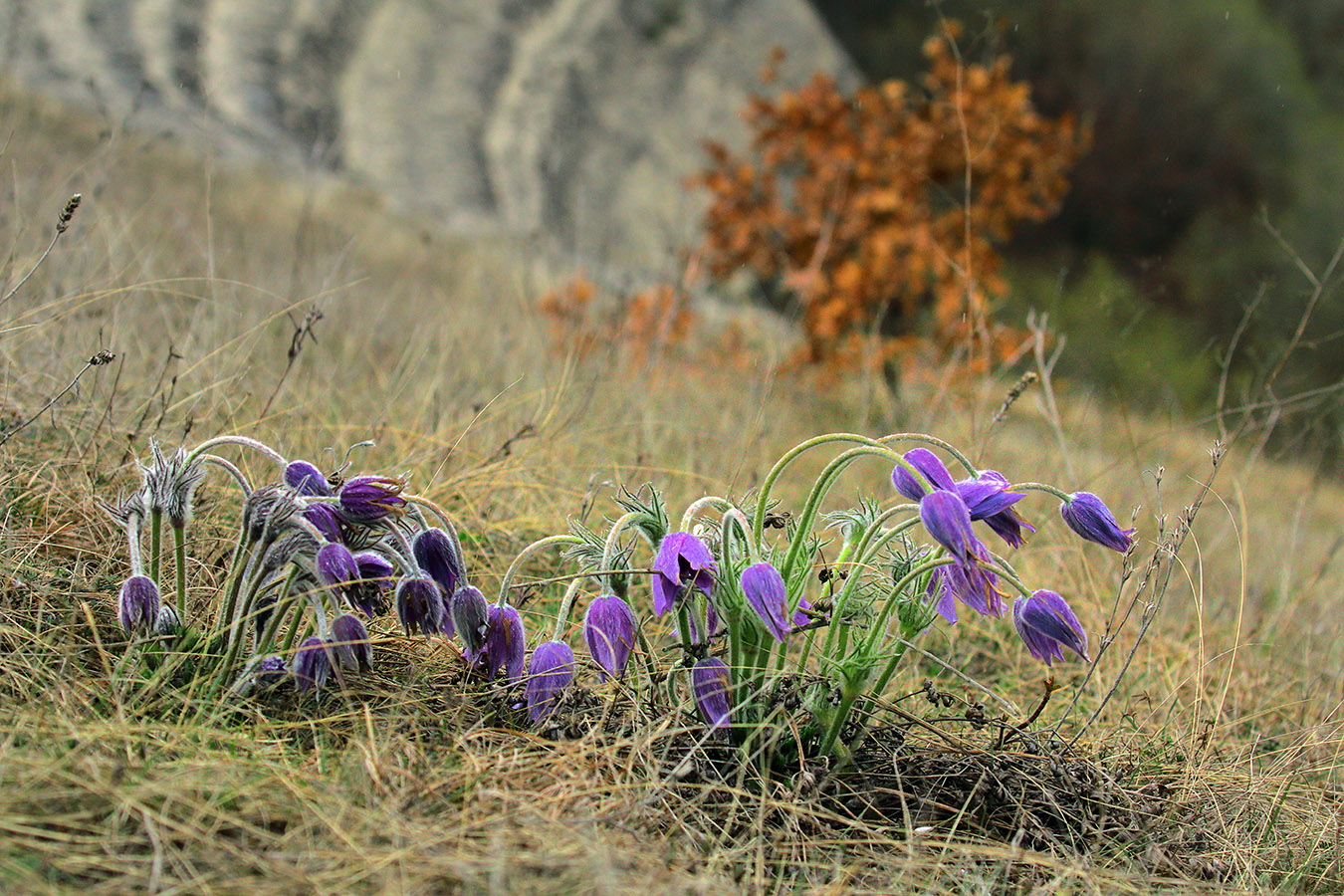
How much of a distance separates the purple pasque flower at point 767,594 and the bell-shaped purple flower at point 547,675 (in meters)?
0.26

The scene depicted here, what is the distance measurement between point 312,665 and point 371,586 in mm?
116

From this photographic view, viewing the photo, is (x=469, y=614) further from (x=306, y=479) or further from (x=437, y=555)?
(x=306, y=479)

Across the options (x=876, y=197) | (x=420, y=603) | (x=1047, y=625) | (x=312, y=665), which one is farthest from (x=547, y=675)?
(x=876, y=197)

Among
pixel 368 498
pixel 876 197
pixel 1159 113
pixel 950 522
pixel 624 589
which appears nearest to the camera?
pixel 950 522

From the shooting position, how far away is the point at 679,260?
10.9 ft

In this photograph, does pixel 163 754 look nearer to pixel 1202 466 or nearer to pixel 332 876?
pixel 332 876

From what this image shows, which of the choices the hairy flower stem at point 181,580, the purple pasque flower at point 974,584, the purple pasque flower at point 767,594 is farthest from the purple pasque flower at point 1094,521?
the hairy flower stem at point 181,580

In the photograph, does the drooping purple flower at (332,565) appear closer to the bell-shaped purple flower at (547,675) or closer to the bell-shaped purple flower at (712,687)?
the bell-shaped purple flower at (547,675)

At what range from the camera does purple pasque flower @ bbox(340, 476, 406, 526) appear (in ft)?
4.01

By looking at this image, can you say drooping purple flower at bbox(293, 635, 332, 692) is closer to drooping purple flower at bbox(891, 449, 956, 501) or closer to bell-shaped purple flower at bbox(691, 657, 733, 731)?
bell-shaped purple flower at bbox(691, 657, 733, 731)

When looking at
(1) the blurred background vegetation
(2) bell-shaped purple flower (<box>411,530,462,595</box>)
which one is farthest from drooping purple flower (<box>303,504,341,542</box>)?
(1) the blurred background vegetation

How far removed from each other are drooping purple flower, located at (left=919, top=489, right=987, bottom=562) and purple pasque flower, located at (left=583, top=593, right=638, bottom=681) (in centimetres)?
39

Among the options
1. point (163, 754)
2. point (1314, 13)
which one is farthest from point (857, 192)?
point (1314, 13)

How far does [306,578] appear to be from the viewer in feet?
4.09
